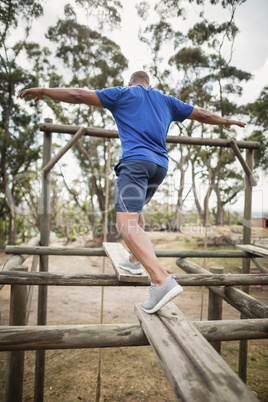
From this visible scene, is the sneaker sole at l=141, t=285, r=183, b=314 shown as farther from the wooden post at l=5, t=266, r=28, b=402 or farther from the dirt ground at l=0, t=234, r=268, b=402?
the dirt ground at l=0, t=234, r=268, b=402

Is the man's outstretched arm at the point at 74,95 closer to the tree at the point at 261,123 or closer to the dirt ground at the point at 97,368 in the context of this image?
the dirt ground at the point at 97,368

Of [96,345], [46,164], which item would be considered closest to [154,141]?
[96,345]

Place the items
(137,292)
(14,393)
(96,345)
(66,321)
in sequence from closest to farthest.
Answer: (96,345) → (14,393) → (66,321) → (137,292)

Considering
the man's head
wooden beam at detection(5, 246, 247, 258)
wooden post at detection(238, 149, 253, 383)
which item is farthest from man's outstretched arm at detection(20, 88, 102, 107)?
wooden post at detection(238, 149, 253, 383)

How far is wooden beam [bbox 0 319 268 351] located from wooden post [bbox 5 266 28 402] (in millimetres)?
805

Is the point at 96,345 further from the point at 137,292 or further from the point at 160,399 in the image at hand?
the point at 137,292

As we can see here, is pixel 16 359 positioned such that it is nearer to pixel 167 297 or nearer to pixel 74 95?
pixel 167 297

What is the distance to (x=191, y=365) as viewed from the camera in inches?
34.7

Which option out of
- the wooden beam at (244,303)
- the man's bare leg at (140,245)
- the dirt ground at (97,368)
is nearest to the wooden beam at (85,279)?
the wooden beam at (244,303)

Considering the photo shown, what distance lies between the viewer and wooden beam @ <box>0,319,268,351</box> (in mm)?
1147

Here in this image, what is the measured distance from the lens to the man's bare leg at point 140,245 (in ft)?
4.43

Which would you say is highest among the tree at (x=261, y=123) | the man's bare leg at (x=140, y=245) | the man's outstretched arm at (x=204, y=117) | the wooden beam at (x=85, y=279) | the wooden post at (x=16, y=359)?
the tree at (x=261, y=123)

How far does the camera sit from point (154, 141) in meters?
1.59

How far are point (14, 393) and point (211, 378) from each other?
5.32 ft
